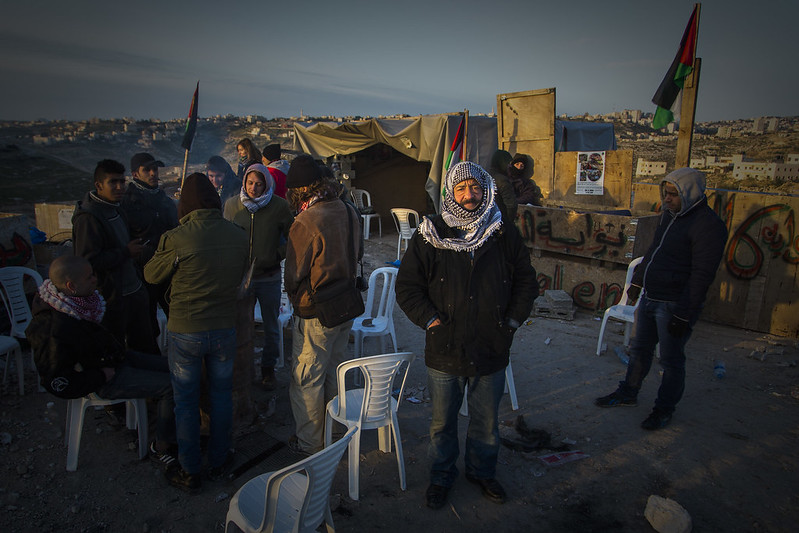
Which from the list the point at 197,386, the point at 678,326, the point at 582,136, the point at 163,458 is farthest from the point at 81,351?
the point at 582,136

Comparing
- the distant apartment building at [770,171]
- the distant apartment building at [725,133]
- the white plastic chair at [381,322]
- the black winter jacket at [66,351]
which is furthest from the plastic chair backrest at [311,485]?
the distant apartment building at [725,133]

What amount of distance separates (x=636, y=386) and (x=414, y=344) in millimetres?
2419

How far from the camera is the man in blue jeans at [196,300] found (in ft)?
8.91

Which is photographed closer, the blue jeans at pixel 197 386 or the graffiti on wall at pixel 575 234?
the blue jeans at pixel 197 386

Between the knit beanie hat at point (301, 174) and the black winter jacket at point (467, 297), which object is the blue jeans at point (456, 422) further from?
the knit beanie hat at point (301, 174)

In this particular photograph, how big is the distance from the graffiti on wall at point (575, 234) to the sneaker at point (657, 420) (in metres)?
2.91

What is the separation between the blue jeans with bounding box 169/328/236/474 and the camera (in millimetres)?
2791

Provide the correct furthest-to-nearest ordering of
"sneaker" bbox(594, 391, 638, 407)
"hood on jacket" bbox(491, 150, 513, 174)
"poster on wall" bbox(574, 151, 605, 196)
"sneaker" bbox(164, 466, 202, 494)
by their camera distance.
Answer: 1. "poster on wall" bbox(574, 151, 605, 196)
2. "hood on jacket" bbox(491, 150, 513, 174)
3. "sneaker" bbox(594, 391, 638, 407)
4. "sneaker" bbox(164, 466, 202, 494)

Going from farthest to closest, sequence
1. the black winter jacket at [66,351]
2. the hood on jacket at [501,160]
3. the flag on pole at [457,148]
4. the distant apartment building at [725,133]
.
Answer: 1. the distant apartment building at [725,133]
2. the flag on pole at [457,148]
3. the hood on jacket at [501,160]
4. the black winter jacket at [66,351]

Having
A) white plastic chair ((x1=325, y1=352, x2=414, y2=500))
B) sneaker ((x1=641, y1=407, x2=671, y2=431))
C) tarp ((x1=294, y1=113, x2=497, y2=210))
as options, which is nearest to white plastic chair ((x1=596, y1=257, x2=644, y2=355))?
sneaker ((x1=641, y1=407, x2=671, y2=431))

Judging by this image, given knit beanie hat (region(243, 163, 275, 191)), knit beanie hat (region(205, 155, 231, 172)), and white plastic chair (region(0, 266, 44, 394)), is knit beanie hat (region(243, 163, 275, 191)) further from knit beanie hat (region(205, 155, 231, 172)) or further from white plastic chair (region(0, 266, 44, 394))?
white plastic chair (region(0, 266, 44, 394))

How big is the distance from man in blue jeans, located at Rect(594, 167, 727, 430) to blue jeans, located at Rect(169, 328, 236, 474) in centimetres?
327

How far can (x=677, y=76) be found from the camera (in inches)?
235

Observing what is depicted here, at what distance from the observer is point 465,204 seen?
8.46ft
